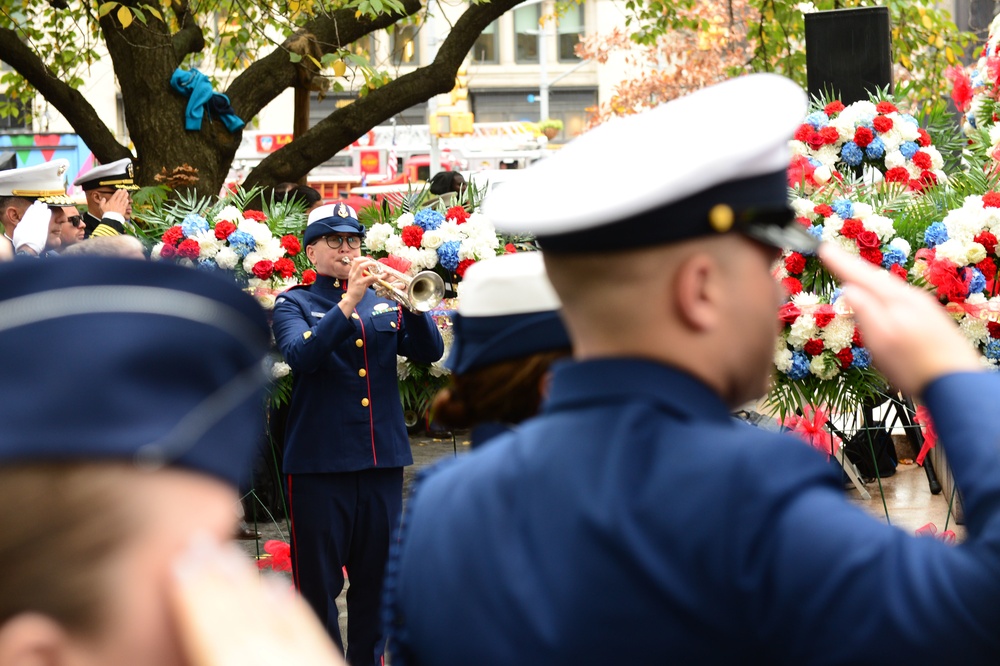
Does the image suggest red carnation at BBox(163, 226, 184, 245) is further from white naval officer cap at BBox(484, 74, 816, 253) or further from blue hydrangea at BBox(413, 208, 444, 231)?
white naval officer cap at BBox(484, 74, 816, 253)

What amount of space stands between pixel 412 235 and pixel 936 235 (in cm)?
252

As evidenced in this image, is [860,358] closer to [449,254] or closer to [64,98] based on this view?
[449,254]

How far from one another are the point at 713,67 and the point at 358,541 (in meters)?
24.2

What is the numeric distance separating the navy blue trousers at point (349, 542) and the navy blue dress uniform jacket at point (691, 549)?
11.7 feet

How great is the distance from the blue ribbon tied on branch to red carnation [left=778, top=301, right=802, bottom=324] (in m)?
5.65

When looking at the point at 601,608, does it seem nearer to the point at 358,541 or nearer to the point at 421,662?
the point at 421,662

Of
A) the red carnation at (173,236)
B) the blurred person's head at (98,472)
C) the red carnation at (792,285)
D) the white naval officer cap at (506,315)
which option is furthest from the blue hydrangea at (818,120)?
the blurred person's head at (98,472)

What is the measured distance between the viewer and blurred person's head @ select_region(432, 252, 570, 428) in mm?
2539

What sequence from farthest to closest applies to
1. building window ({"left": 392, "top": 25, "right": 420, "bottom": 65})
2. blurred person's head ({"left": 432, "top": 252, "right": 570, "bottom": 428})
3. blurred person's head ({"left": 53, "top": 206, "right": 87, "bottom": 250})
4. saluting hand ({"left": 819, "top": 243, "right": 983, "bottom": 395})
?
building window ({"left": 392, "top": 25, "right": 420, "bottom": 65}) → blurred person's head ({"left": 53, "top": 206, "right": 87, "bottom": 250}) → blurred person's head ({"left": 432, "top": 252, "right": 570, "bottom": 428}) → saluting hand ({"left": 819, "top": 243, "right": 983, "bottom": 395})

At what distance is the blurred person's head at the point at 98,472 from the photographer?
92 centimetres

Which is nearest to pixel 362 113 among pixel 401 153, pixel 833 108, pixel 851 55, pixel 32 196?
pixel 32 196

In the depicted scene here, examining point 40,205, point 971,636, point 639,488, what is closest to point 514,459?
point 639,488

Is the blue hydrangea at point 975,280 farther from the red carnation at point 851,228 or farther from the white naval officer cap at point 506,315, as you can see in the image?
the white naval officer cap at point 506,315

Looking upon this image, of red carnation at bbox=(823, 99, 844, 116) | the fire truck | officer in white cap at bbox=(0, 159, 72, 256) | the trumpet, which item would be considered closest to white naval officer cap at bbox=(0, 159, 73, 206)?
officer in white cap at bbox=(0, 159, 72, 256)
